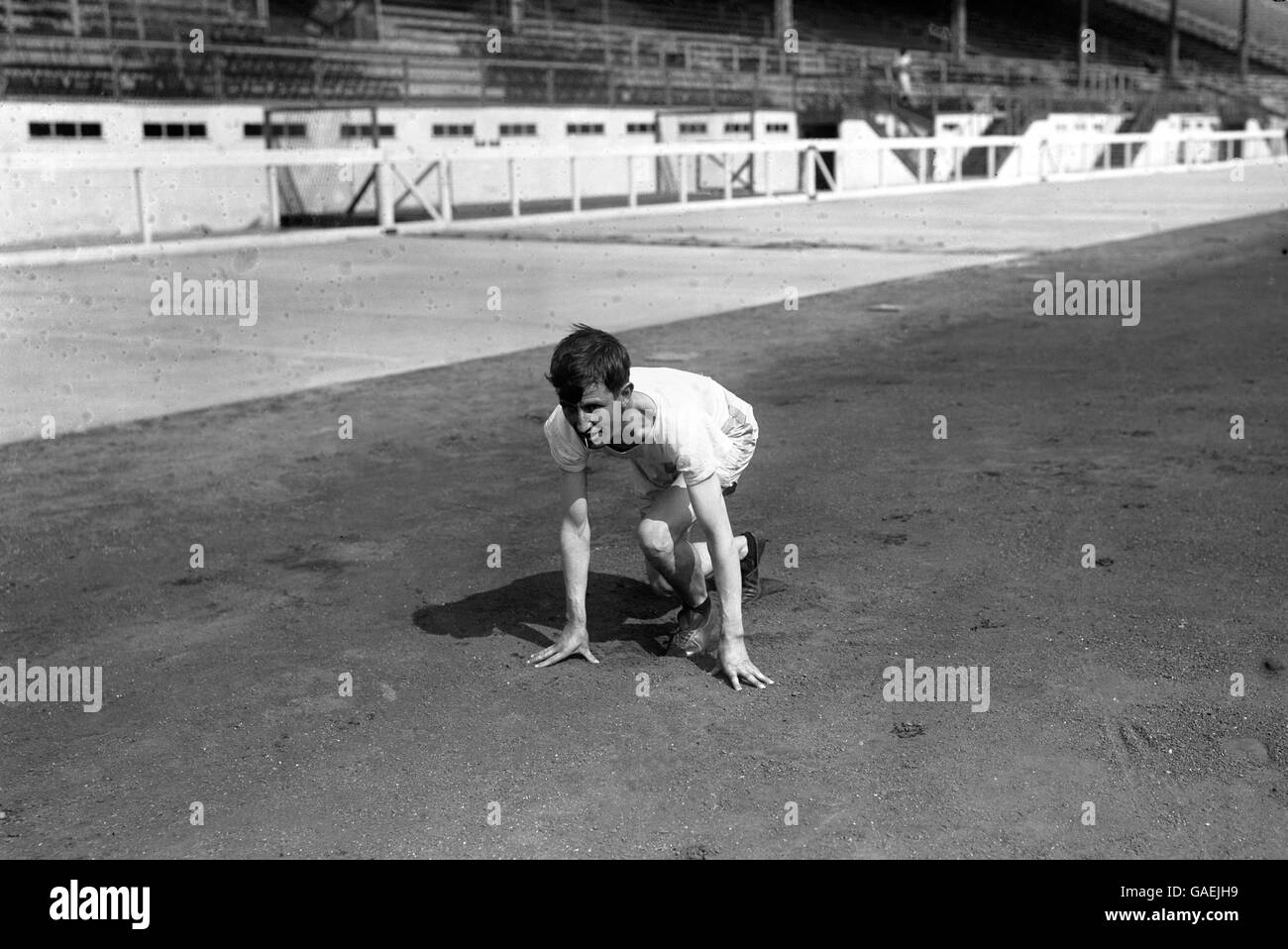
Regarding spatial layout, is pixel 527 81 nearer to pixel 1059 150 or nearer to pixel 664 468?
pixel 1059 150

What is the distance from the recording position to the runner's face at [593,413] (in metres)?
3.92

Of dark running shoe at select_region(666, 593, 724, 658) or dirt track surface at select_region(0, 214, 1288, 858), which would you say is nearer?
dirt track surface at select_region(0, 214, 1288, 858)

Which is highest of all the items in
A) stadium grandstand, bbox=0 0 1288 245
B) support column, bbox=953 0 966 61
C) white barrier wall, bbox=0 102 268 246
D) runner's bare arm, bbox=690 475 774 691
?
support column, bbox=953 0 966 61

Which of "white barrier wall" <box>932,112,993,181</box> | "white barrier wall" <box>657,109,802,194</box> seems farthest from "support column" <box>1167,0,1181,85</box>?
"white barrier wall" <box>657,109,802,194</box>

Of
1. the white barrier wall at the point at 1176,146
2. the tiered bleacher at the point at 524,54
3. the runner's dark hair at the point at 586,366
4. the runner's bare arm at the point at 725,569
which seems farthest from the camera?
the white barrier wall at the point at 1176,146

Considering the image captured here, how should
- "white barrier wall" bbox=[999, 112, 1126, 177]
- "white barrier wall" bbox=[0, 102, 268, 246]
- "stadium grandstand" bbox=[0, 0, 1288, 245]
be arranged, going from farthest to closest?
"white barrier wall" bbox=[999, 112, 1126, 177] < "stadium grandstand" bbox=[0, 0, 1288, 245] < "white barrier wall" bbox=[0, 102, 268, 246]

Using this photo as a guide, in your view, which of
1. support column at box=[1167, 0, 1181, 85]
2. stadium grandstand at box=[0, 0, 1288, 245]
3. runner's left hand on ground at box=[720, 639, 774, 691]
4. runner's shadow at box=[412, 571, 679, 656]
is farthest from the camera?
support column at box=[1167, 0, 1181, 85]

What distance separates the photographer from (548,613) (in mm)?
5078

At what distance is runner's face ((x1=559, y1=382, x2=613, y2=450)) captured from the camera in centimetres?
392

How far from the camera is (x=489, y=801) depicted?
3.61 metres

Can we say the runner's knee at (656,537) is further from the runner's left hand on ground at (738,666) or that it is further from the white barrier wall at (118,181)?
the white barrier wall at (118,181)

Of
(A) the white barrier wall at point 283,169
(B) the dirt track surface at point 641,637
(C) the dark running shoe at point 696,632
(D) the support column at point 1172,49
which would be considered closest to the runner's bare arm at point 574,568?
(B) the dirt track surface at point 641,637

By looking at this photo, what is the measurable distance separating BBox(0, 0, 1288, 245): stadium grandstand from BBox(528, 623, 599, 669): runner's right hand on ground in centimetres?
1618

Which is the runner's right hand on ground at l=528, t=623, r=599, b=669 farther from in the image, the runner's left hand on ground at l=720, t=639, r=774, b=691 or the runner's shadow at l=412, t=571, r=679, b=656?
the runner's left hand on ground at l=720, t=639, r=774, b=691
